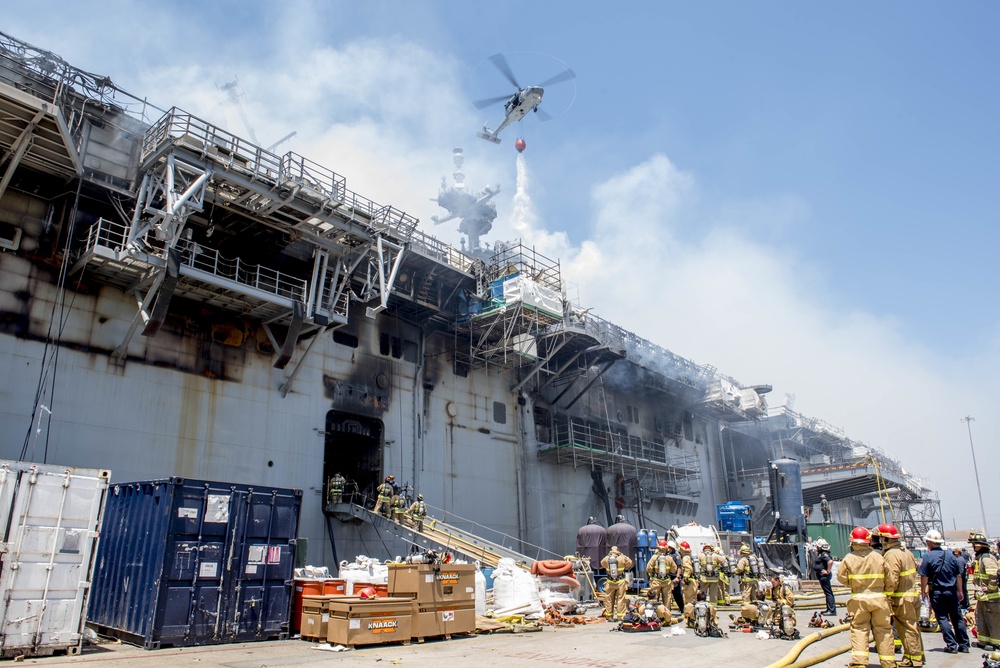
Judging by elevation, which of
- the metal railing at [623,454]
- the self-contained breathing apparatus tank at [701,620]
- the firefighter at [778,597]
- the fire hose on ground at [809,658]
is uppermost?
the metal railing at [623,454]

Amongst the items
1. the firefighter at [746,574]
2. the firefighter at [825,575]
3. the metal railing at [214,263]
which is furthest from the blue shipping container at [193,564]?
the firefighter at [825,575]

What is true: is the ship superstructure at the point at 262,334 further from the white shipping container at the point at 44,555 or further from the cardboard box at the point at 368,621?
the cardboard box at the point at 368,621

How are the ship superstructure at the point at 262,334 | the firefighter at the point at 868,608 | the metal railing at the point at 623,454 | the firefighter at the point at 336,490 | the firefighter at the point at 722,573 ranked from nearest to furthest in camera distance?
the firefighter at the point at 868,608, the firefighter at the point at 722,573, the ship superstructure at the point at 262,334, the firefighter at the point at 336,490, the metal railing at the point at 623,454

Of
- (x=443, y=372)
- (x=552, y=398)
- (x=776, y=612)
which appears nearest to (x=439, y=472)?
(x=443, y=372)

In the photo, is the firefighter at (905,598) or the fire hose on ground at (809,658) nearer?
the firefighter at (905,598)

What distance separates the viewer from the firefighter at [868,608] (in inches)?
319

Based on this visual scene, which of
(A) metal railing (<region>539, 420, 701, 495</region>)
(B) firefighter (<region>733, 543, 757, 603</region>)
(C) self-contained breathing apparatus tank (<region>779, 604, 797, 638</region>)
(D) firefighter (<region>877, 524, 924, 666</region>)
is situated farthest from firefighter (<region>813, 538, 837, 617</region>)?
(A) metal railing (<region>539, 420, 701, 495</region>)

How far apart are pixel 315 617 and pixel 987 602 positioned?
10975 mm

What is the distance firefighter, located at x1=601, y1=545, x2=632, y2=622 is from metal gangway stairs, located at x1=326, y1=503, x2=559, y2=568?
15.7 feet

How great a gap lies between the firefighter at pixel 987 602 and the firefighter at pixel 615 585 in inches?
269

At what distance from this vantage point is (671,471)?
37.2 meters

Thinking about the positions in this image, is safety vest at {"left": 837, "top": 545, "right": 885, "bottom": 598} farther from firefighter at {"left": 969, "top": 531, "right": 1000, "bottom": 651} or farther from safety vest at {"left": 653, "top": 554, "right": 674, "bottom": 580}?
safety vest at {"left": 653, "top": 554, "right": 674, "bottom": 580}

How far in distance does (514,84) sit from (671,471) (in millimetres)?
23570

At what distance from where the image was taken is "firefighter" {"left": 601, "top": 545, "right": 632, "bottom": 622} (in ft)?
50.6
